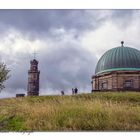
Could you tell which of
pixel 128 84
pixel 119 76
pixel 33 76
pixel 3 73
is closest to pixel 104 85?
pixel 119 76

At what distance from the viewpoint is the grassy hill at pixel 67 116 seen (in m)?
7.26

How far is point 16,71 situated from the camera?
788 cm

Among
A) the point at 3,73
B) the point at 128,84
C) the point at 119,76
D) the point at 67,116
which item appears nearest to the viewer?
the point at 67,116

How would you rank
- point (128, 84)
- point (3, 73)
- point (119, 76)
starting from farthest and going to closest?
point (128, 84) < point (119, 76) < point (3, 73)

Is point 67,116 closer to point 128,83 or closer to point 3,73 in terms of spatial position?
point 3,73

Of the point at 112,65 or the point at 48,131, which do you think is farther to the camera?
the point at 112,65

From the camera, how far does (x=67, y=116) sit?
24.3 feet

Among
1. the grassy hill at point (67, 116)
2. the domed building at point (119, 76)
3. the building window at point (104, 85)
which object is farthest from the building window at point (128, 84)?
the grassy hill at point (67, 116)

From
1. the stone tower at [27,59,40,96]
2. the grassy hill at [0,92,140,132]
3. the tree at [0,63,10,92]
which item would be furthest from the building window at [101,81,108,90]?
the tree at [0,63,10,92]

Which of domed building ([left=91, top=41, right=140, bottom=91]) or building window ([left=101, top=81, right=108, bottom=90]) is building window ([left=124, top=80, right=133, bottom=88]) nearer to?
domed building ([left=91, top=41, right=140, bottom=91])
